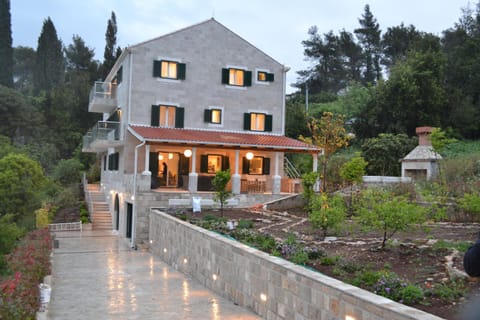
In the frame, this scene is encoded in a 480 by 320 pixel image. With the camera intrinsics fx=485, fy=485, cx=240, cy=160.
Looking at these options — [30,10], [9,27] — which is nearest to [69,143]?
[9,27]

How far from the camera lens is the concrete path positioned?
938cm

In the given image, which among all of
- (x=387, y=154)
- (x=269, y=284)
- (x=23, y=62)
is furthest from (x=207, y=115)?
(x=23, y=62)

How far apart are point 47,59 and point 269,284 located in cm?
6022

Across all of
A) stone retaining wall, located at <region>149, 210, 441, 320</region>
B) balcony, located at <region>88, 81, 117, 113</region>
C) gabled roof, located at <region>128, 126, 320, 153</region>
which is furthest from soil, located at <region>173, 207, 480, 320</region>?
balcony, located at <region>88, 81, 117, 113</region>

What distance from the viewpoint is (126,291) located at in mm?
11531

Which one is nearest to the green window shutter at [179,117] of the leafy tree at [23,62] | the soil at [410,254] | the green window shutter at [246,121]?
the green window shutter at [246,121]

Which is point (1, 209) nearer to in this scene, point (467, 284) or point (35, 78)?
point (467, 284)

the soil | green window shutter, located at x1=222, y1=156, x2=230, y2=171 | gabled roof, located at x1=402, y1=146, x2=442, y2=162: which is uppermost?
gabled roof, located at x1=402, y1=146, x2=442, y2=162

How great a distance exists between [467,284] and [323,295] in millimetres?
2048

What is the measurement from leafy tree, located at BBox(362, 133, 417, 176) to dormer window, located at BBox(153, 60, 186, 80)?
1286 cm

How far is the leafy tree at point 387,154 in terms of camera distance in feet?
95.3

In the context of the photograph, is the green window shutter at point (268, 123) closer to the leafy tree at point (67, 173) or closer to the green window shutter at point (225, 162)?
the green window shutter at point (225, 162)

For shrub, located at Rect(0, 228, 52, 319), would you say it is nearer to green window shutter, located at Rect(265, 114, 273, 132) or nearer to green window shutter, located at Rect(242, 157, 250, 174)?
green window shutter, located at Rect(242, 157, 250, 174)

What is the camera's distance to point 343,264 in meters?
8.27
